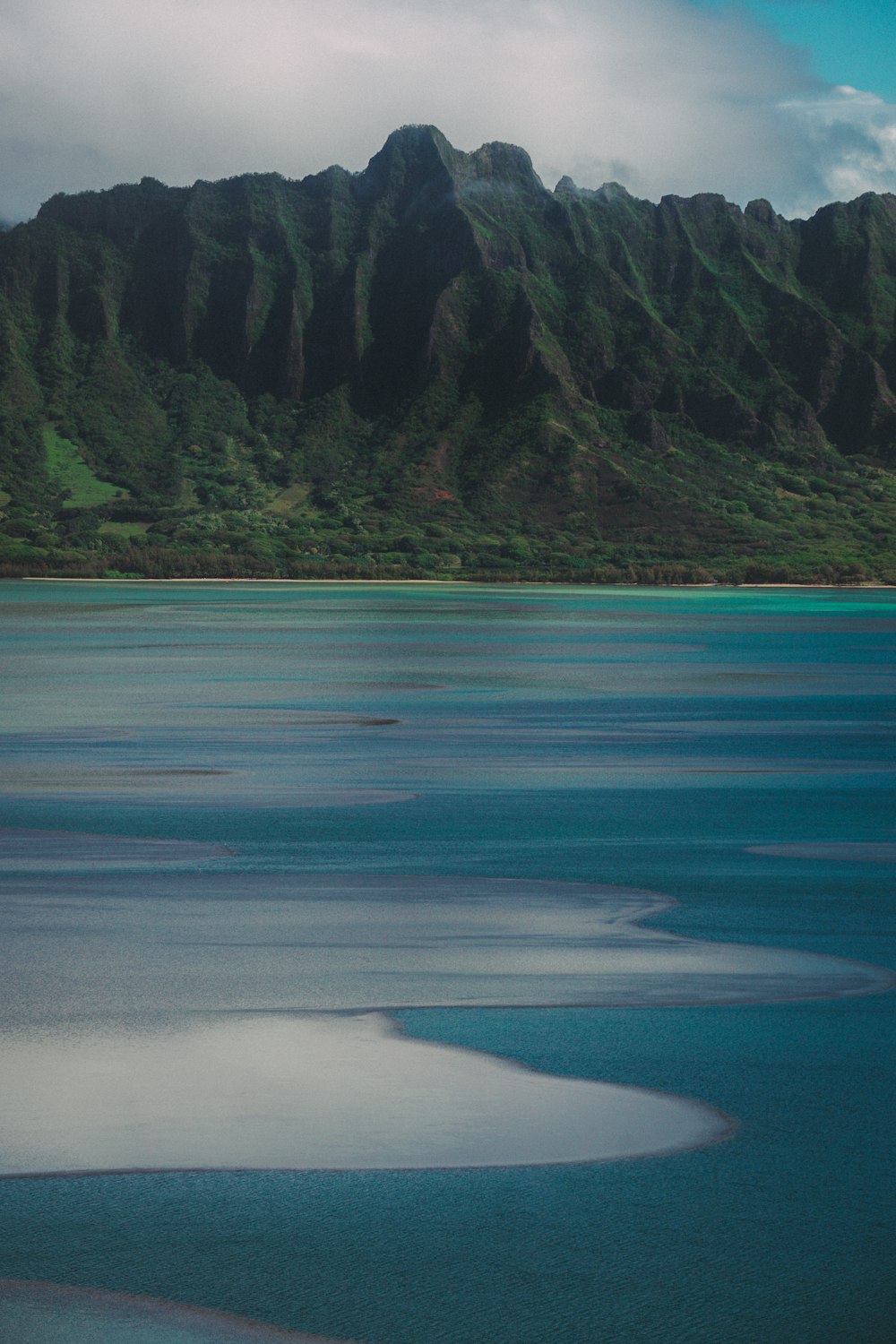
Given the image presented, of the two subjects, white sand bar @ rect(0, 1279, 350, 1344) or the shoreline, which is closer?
white sand bar @ rect(0, 1279, 350, 1344)

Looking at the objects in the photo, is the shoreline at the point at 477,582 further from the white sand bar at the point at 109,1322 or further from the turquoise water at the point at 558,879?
the white sand bar at the point at 109,1322

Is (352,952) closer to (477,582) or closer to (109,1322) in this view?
(109,1322)

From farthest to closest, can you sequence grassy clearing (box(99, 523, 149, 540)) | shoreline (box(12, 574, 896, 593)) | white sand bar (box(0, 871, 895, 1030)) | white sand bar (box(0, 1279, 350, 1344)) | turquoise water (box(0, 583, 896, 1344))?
1. grassy clearing (box(99, 523, 149, 540))
2. shoreline (box(12, 574, 896, 593))
3. white sand bar (box(0, 871, 895, 1030))
4. turquoise water (box(0, 583, 896, 1344))
5. white sand bar (box(0, 1279, 350, 1344))

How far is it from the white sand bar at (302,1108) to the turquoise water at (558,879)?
0.24 metres

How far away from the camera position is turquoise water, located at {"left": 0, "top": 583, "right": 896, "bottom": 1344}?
22.0ft

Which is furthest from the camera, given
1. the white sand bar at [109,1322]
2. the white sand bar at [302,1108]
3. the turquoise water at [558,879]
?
the white sand bar at [302,1108]

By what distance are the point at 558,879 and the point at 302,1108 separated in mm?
7138

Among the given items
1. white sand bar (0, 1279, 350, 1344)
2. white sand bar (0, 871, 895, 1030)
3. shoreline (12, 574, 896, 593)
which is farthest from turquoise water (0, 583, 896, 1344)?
shoreline (12, 574, 896, 593)

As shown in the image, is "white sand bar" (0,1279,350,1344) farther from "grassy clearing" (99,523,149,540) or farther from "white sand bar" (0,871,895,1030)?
"grassy clearing" (99,523,149,540)

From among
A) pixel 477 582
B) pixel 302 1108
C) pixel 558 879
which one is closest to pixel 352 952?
pixel 302 1108

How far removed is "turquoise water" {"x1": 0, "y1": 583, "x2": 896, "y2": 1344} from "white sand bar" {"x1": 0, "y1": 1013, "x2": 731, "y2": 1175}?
24 centimetres

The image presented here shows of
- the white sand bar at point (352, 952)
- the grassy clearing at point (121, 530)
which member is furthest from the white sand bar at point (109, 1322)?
the grassy clearing at point (121, 530)

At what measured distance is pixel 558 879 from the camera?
15648 mm

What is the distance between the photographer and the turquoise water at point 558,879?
6707 millimetres
